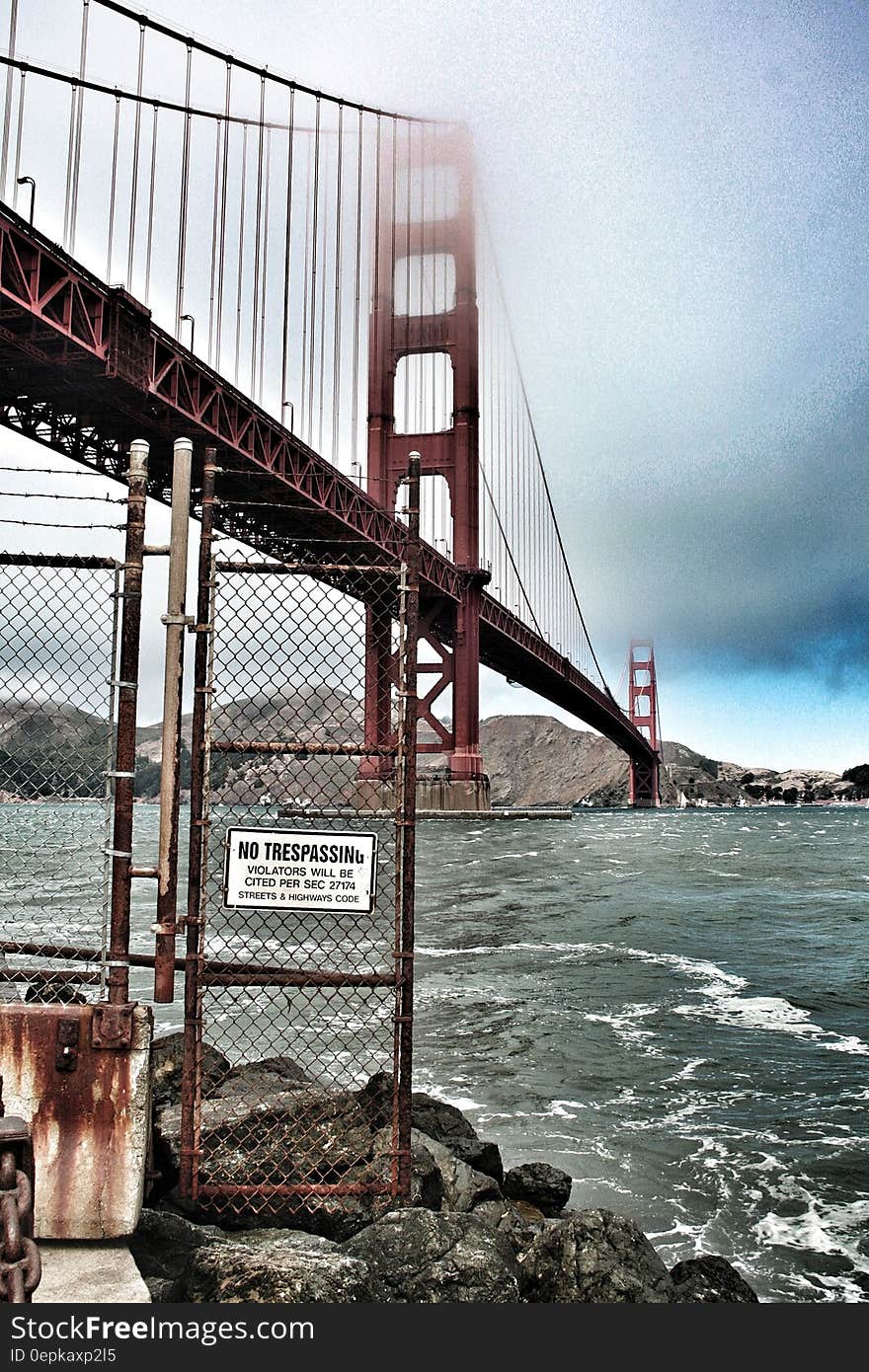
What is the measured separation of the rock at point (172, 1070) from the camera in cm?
438

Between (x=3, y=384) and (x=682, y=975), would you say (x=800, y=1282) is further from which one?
(x=3, y=384)

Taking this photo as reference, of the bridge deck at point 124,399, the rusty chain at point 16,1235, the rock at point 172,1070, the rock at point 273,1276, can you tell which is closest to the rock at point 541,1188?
the rock at point 172,1070

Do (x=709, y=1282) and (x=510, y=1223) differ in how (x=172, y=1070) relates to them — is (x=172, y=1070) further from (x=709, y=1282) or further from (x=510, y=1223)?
(x=709, y=1282)

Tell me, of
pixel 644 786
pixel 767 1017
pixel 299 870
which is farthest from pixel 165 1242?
pixel 644 786

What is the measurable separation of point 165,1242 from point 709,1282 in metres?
1.87

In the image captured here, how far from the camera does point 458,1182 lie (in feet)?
12.5

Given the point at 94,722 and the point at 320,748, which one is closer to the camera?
the point at 320,748

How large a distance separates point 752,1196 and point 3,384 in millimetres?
21157

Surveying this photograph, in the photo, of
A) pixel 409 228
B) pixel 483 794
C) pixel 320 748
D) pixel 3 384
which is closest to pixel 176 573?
pixel 320 748

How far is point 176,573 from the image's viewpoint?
3.25 m

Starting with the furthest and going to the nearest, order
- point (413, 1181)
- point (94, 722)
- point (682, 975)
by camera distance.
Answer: point (682, 975) < point (94, 722) < point (413, 1181)

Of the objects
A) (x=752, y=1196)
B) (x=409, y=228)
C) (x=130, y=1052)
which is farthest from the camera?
(x=409, y=228)

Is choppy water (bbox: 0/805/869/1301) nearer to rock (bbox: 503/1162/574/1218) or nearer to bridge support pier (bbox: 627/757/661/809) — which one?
rock (bbox: 503/1162/574/1218)

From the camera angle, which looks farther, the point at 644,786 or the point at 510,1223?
the point at 644,786
